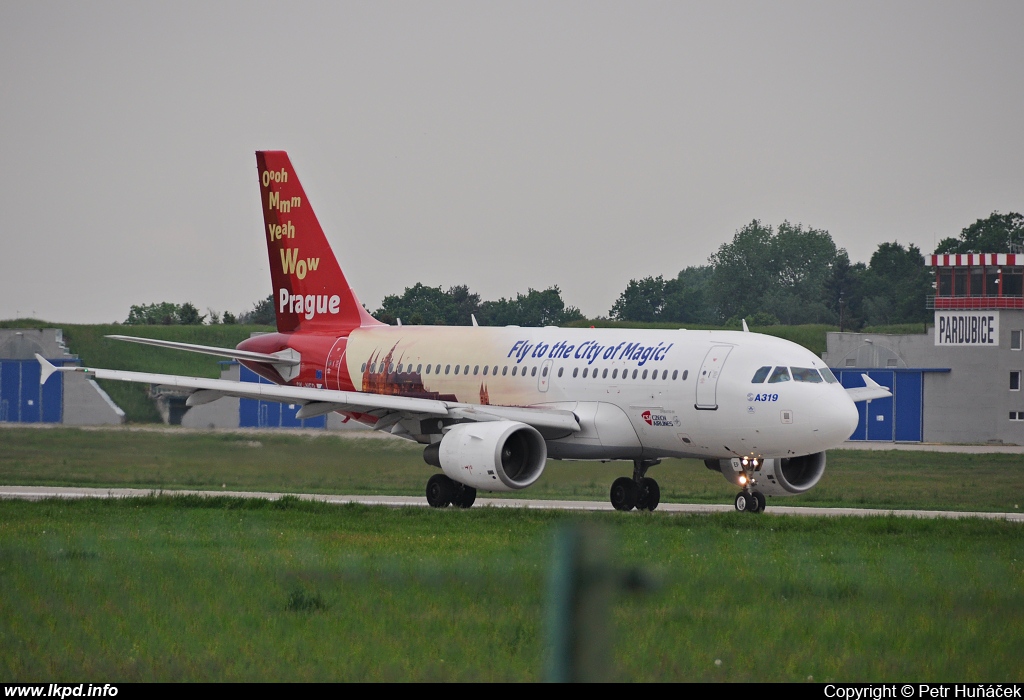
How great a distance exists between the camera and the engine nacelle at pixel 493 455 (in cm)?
2492

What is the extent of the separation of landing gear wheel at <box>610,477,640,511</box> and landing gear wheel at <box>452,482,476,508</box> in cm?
288

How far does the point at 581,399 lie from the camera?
27234 millimetres

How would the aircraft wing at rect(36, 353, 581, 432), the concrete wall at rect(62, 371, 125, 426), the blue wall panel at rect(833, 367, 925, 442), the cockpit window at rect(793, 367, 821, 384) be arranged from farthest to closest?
the blue wall panel at rect(833, 367, 925, 442), the concrete wall at rect(62, 371, 125, 426), the aircraft wing at rect(36, 353, 581, 432), the cockpit window at rect(793, 367, 821, 384)

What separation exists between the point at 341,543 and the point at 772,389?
32.1 ft

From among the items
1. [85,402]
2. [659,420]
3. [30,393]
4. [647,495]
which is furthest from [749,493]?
[30,393]

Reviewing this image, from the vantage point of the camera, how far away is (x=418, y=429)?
93.7ft

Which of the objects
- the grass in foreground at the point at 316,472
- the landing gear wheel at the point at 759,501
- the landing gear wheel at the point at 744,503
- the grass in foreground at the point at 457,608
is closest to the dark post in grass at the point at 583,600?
the grass in foreground at the point at 457,608

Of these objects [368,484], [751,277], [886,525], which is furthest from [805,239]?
[886,525]

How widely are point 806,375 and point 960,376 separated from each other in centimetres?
4091

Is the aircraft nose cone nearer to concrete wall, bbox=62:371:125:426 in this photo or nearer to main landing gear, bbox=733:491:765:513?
main landing gear, bbox=733:491:765:513

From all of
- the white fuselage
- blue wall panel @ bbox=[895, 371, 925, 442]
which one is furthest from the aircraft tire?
blue wall panel @ bbox=[895, 371, 925, 442]

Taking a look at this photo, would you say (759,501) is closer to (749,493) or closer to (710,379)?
(749,493)

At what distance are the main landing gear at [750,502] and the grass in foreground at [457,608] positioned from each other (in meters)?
6.24

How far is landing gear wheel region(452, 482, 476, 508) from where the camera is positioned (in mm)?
27000
